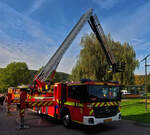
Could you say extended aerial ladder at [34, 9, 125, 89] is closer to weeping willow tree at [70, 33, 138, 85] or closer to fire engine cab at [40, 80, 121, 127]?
fire engine cab at [40, 80, 121, 127]

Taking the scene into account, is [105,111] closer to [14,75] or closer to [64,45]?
[64,45]

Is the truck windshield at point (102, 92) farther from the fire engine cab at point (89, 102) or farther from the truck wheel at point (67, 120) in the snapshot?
the truck wheel at point (67, 120)


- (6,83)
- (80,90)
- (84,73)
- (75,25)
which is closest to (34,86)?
(80,90)

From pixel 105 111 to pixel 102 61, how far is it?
17.0 m

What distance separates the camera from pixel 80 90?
8133 mm

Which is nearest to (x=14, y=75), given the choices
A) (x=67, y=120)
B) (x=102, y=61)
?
(x=102, y=61)

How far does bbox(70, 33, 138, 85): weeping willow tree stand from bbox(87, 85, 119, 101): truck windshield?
1574 centimetres

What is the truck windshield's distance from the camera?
314 inches

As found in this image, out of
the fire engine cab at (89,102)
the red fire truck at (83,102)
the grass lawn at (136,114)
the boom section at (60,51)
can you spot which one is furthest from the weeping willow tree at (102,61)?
the fire engine cab at (89,102)

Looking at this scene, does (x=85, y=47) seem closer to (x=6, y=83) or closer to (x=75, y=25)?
(x=75, y=25)

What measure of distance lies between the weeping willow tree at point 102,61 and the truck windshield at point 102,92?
15.7m

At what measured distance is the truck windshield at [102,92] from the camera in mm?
7986

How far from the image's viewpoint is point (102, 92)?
329 inches

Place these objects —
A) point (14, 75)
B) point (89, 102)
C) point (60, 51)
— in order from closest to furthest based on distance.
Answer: point (89, 102) → point (60, 51) → point (14, 75)
